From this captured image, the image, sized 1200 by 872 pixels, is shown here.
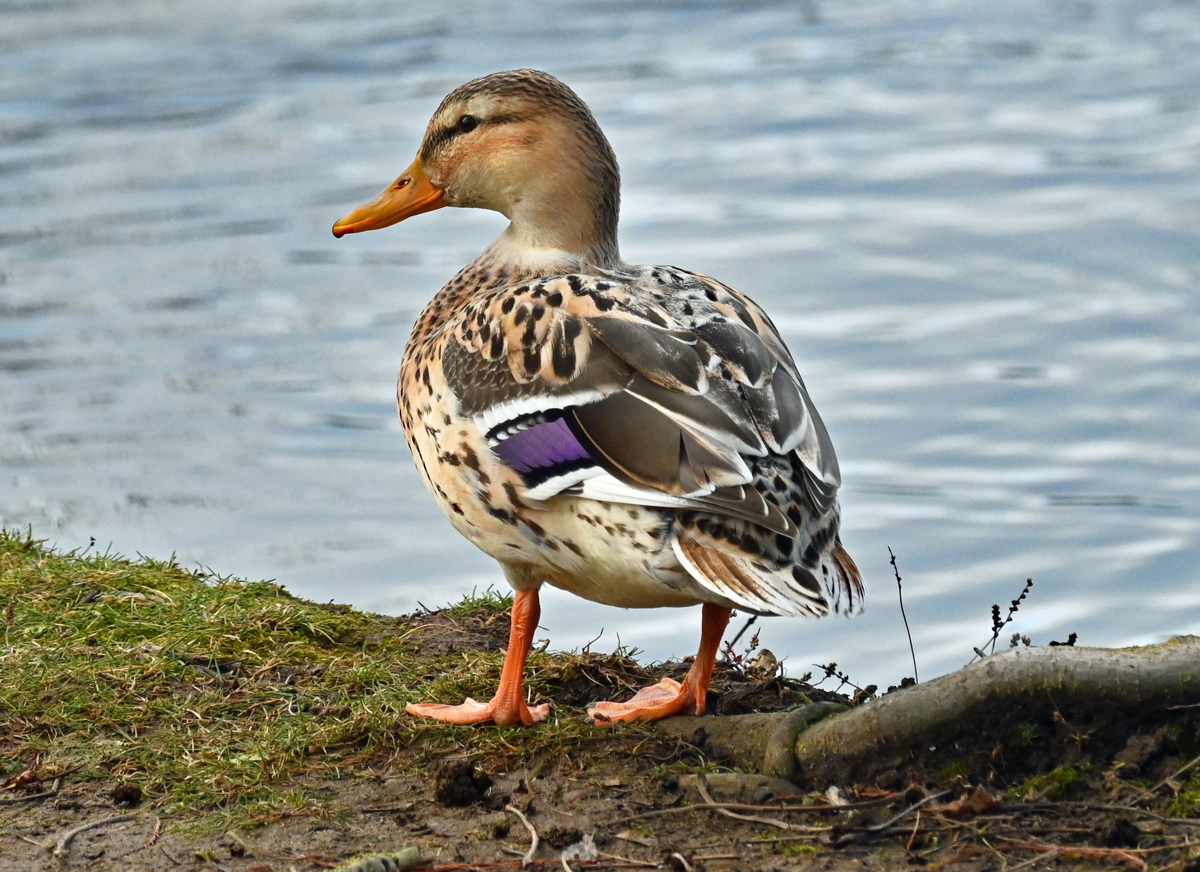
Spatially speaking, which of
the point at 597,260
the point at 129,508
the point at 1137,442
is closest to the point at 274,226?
the point at 129,508

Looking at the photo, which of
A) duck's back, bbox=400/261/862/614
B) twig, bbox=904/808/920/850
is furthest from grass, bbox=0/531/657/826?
twig, bbox=904/808/920/850

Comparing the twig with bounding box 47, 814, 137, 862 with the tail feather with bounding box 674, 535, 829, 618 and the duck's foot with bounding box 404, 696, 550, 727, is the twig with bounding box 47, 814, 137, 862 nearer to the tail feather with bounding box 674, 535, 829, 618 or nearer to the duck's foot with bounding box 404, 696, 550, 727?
the duck's foot with bounding box 404, 696, 550, 727

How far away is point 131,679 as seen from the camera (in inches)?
226

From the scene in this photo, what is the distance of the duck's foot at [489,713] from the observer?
5.34 m

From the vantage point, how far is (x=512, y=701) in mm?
5348

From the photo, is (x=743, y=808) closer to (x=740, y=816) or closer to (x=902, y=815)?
(x=740, y=816)

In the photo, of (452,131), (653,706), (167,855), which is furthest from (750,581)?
(452,131)

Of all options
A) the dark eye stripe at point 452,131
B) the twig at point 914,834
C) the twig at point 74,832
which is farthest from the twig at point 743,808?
the dark eye stripe at point 452,131

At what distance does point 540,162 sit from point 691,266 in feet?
24.5

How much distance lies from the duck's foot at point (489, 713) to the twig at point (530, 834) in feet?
2.04

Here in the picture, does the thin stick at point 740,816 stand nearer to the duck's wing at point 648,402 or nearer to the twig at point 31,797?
the duck's wing at point 648,402

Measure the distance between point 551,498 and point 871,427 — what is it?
20.7ft

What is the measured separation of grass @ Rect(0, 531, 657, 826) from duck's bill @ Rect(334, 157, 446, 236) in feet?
4.92

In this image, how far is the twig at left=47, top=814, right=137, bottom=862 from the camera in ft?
15.3
